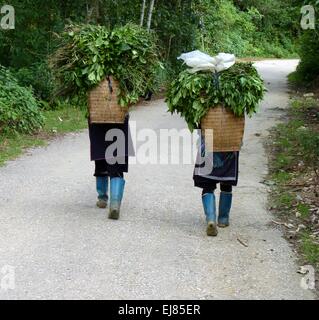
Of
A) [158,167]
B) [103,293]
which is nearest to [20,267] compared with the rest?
[103,293]

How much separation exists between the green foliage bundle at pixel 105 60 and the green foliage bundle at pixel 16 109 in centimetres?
463

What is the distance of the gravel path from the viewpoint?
4492 mm

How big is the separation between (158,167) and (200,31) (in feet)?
50.8

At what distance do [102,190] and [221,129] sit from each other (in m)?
1.77

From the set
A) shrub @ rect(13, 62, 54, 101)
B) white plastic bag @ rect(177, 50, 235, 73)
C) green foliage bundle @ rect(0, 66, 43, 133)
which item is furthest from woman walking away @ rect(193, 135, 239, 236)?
shrub @ rect(13, 62, 54, 101)

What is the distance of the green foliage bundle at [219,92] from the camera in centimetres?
553

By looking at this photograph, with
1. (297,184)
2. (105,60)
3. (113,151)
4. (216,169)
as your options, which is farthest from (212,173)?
(297,184)

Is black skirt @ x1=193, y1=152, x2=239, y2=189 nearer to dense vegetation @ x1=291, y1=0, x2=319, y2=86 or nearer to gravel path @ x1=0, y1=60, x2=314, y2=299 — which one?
gravel path @ x1=0, y1=60, x2=314, y2=299

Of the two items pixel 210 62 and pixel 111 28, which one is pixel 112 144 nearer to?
pixel 210 62

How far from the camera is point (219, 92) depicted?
5.55 metres

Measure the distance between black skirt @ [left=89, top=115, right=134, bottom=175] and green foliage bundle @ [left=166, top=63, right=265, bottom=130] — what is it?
0.79 metres

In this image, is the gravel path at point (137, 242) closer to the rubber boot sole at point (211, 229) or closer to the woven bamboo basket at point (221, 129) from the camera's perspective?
the rubber boot sole at point (211, 229)

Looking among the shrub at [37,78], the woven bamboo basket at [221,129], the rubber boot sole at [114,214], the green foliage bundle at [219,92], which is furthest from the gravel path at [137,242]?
the shrub at [37,78]

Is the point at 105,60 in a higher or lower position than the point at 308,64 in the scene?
higher
